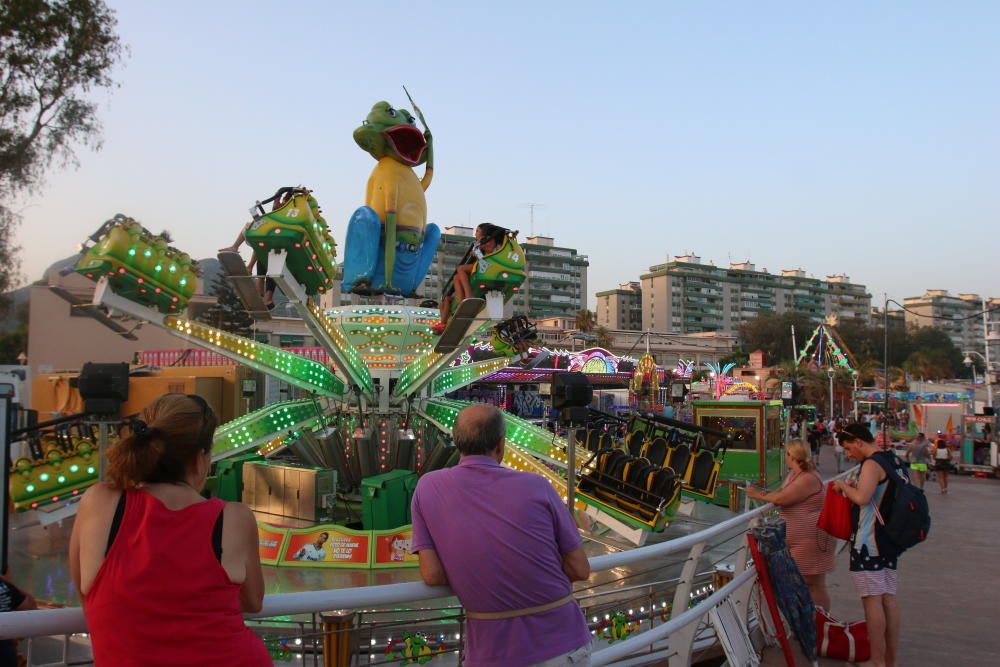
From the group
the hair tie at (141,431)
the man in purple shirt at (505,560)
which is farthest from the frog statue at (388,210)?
the hair tie at (141,431)

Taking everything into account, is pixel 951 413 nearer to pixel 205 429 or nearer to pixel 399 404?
pixel 399 404

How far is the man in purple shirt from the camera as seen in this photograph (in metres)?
2.51

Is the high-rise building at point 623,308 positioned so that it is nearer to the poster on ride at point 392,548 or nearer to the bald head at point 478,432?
the poster on ride at point 392,548

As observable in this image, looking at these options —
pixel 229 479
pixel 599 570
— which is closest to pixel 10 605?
pixel 599 570

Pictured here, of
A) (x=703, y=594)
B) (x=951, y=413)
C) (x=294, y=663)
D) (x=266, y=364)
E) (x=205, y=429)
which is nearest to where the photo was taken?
(x=205, y=429)

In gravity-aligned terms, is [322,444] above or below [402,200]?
below

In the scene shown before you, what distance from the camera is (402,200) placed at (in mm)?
10938

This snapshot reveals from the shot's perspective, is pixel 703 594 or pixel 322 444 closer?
pixel 703 594

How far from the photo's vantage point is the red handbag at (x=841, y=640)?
16.9 feet

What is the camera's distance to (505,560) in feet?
8.22

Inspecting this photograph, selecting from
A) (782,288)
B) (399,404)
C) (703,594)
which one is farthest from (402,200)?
(782,288)

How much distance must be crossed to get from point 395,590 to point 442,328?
7.59 meters

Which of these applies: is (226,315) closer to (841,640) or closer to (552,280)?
(841,640)

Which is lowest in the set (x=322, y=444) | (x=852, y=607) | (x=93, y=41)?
(x=852, y=607)
